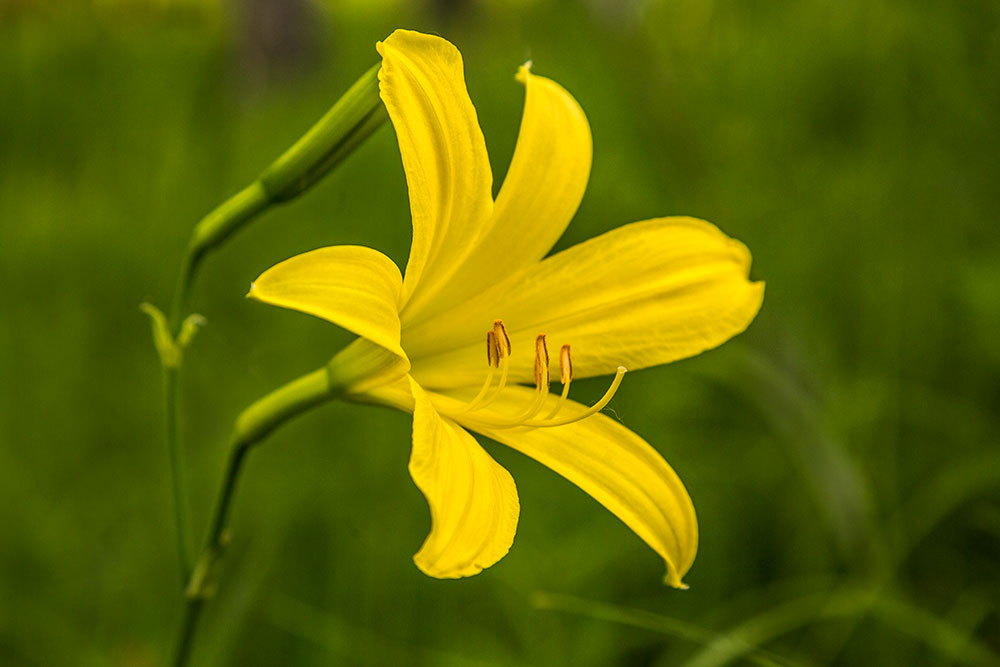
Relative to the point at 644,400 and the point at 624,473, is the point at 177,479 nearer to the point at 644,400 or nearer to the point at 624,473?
the point at 624,473

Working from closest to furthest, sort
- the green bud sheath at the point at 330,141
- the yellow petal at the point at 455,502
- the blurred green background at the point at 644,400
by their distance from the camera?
the yellow petal at the point at 455,502
the green bud sheath at the point at 330,141
the blurred green background at the point at 644,400

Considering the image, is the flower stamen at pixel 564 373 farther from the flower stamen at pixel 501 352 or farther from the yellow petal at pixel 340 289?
the yellow petal at pixel 340 289

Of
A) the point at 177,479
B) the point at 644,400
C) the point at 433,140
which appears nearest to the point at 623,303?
the point at 433,140

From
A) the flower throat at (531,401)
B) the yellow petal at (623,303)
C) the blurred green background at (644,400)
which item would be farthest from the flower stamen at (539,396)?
A: the blurred green background at (644,400)

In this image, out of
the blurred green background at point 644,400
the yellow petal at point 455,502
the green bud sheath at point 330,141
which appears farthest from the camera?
the blurred green background at point 644,400

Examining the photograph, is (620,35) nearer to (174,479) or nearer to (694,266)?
(694,266)
